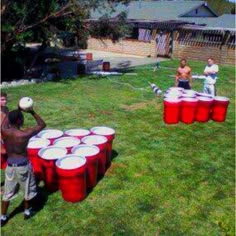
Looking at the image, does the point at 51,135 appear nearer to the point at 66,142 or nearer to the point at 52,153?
the point at 66,142

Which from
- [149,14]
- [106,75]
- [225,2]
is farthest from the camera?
[225,2]

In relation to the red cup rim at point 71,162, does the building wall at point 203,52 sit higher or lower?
higher

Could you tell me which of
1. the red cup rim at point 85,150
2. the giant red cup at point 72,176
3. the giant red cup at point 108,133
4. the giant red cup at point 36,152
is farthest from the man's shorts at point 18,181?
the giant red cup at point 108,133

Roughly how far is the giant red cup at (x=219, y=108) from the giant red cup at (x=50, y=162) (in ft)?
19.9

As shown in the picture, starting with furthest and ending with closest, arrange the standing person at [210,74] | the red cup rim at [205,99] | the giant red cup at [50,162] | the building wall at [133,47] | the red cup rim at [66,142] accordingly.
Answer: the building wall at [133,47], the standing person at [210,74], the red cup rim at [205,99], the red cup rim at [66,142], the giant red cup at [50,162]

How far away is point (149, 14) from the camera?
3459cm

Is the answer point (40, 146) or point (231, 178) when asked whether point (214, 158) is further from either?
point (40, 146)

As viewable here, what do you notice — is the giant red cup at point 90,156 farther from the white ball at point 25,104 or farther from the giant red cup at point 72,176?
the white ball at point 25,104

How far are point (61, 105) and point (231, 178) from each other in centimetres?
717

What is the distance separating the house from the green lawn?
1048 centimetres

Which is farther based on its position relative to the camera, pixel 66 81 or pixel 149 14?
pixel 149 14

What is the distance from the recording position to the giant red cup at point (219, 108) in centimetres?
1073

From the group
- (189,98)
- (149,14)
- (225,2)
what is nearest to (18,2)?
(189,98)

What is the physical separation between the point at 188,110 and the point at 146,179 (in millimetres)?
3897
